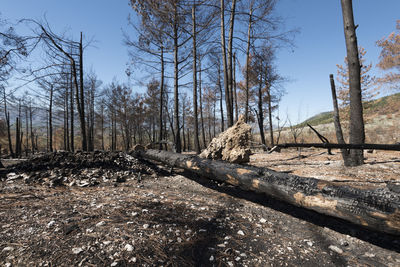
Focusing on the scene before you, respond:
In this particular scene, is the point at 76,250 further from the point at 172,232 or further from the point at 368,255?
the point at 368,255

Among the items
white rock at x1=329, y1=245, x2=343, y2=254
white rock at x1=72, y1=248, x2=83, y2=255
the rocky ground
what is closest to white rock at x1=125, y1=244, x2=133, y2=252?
the rocky ground

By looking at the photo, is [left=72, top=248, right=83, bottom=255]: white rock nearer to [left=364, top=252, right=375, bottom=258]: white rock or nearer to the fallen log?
the fallen log

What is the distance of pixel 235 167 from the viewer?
2.93 metres

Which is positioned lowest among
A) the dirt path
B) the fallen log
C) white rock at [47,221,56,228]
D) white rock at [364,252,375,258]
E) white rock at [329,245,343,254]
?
white rock at [364,252,375,258]

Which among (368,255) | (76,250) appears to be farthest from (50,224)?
(368,255)

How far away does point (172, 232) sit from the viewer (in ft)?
5.94

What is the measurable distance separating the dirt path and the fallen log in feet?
1.17

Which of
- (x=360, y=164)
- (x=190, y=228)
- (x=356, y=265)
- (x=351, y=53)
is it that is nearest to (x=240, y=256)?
(x=190, y=228)

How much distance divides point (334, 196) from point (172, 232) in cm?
174

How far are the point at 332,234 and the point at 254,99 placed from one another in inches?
645

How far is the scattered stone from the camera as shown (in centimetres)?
446

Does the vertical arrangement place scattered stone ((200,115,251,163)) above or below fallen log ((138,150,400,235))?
above

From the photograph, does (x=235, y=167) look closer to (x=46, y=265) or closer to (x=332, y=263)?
(x=332, y=263)

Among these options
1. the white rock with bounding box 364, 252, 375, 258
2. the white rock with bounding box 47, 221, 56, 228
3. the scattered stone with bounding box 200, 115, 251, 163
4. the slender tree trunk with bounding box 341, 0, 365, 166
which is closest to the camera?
the white rock with bounding box 364, 252, 375, 258
